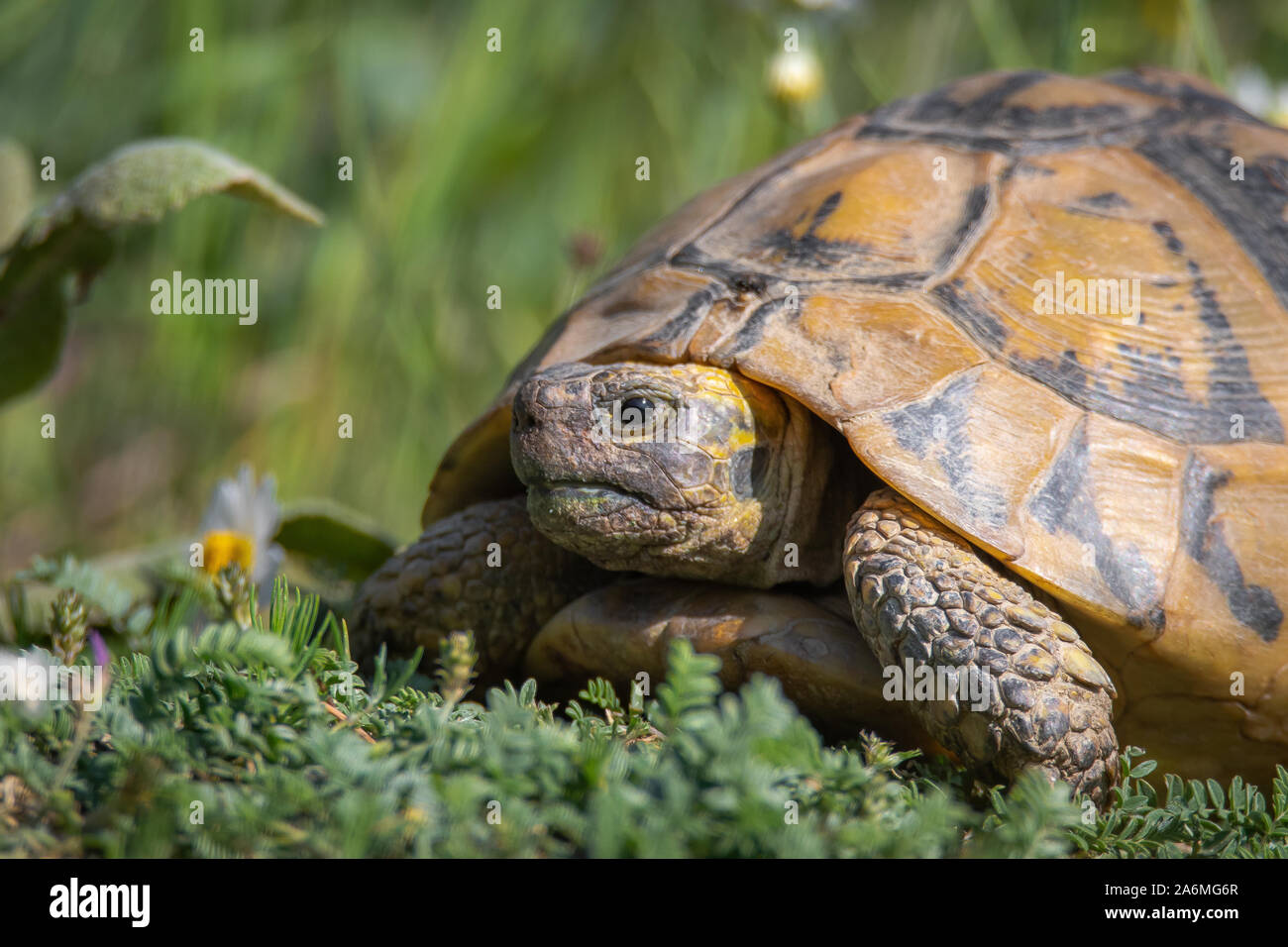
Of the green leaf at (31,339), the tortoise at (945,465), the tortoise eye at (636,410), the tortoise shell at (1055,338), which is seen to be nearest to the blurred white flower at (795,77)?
the tortoise shell at (1055,338)

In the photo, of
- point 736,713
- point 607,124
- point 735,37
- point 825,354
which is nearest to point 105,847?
point 736,713

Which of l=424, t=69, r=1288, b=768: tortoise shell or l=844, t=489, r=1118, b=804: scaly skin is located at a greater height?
l=424, t=69, r=1288, b=768: tortoise shell

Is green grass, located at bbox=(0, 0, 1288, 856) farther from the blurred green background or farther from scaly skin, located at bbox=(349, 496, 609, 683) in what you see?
scaly skin, located at bbox=(349, 496, 609, 683)

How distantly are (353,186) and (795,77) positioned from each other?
2.66m

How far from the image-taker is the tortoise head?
2.15 metres

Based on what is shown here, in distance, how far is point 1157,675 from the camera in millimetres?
2119

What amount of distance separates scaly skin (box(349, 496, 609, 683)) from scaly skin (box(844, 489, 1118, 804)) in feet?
2.74

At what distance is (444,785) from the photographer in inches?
54.0

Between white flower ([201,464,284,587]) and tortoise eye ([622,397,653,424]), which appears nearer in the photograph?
tortoise eye ([622,397,653,424])

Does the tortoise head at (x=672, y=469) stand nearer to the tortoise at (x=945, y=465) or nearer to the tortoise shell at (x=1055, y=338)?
the tortoise at (x=945, y=465)

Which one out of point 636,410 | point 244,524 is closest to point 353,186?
point 244,524

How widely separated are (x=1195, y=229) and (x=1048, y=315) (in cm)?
49

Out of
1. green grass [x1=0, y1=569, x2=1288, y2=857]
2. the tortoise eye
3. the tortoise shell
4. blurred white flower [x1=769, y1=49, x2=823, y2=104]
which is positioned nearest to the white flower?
the tortoise shell

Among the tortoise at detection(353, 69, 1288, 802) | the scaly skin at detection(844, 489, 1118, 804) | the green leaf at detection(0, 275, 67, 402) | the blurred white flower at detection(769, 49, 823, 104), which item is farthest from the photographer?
the blurred white flower at detection(769, 49, 823, 104)
